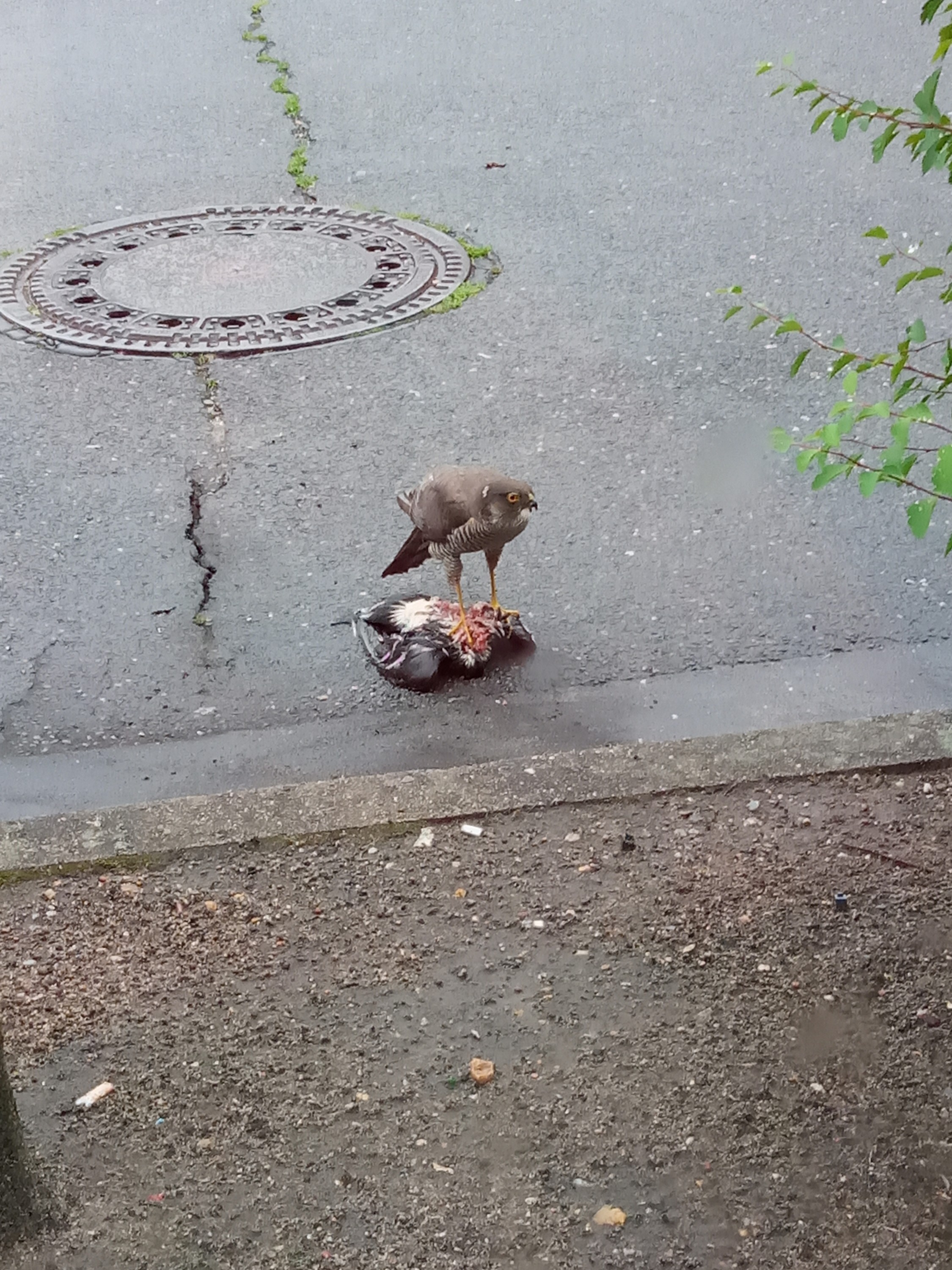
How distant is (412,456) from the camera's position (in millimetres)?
5074

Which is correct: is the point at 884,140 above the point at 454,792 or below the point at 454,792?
above

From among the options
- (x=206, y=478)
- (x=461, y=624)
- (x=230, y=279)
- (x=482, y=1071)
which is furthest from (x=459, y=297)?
(x=482, y=1071)

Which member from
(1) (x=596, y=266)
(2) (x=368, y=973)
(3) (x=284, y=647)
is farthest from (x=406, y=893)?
(1) (x=596, y=266)

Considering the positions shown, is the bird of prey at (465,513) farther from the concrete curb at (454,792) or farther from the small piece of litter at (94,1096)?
the small piece of litter at (94,1096)

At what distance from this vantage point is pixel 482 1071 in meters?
2.62

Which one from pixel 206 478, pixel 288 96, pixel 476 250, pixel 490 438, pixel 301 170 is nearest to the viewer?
pixel 206 478

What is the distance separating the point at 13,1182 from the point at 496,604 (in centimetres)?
222

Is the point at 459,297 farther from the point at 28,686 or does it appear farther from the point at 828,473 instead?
the point at 828,473

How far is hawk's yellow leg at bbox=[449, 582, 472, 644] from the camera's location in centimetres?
402

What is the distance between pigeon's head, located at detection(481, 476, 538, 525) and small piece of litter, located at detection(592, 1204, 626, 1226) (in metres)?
1.85

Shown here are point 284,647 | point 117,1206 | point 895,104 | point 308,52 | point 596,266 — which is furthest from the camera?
point 308,52

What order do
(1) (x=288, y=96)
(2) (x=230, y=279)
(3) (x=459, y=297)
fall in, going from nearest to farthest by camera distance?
(3) (x=459, y=297) → (2) (x=230, y=279) → (1) (x=288, y=96)

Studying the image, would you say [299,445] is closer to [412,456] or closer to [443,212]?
[412,456]

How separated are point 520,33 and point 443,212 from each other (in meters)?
3.26
